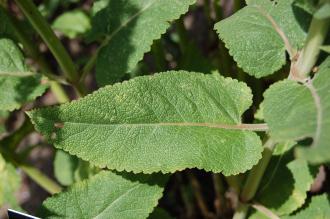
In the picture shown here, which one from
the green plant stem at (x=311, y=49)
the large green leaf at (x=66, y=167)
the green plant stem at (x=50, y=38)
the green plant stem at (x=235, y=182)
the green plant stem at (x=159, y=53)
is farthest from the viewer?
the large green leaf at (x=66, y=167)

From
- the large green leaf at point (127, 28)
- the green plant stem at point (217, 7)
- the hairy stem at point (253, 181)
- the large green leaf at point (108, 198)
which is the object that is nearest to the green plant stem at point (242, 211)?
the hairy stem at point (253, 181)

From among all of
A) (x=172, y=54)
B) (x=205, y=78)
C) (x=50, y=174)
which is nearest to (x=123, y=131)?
(x=205, y=78)

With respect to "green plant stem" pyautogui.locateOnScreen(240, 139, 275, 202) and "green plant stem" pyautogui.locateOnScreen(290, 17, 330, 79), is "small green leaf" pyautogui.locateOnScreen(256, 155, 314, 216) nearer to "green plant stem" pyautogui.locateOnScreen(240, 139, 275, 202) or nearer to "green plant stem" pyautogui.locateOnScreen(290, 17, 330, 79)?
"green plant stem" pyautogui.locateOnScreen(240, 139, 275, 202)

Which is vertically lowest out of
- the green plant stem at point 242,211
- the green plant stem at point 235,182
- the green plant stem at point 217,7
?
the green plant stem at point 242,211

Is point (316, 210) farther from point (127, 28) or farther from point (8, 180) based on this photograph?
point (8, 180)

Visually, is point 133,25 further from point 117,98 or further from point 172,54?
point 172,54

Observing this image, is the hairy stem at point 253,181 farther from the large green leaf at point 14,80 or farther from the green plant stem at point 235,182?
the large green leaf at point 14,80
